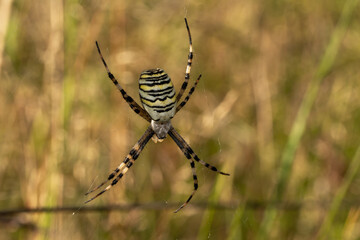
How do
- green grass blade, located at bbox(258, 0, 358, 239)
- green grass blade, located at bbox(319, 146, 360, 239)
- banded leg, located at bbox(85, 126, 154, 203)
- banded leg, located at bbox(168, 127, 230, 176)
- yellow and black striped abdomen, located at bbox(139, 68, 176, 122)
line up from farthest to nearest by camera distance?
1. banded leg, located at bbox(168, 127, 230, 176)
2. banded leg, located at bbox(85, 126, 154, 203)
3. green grass blade, located at bbox(258, 0, 358, 239)
4. green grass blade, located at bbox(319, 146, 360, 239)
5. yellow and black striped abdomen, located at bbox(139, 68, 176, 122)

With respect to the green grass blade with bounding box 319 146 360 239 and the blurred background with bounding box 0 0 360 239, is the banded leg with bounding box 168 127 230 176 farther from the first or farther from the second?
the green grass blade with bounding box 319 146 360 239

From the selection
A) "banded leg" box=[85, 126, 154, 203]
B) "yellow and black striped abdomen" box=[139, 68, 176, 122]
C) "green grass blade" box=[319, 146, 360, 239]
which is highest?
"yellow and black striped abdomen" box=[139, 68, 176, 122]

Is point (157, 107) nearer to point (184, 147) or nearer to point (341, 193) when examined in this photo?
point (184, 147)

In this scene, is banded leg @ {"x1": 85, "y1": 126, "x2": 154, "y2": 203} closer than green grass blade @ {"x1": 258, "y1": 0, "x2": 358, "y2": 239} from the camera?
No

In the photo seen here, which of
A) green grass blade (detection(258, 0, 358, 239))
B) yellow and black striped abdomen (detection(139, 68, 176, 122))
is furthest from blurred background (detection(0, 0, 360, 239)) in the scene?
yellow and black striped abdomen (detection(139, 68, 176, 122))

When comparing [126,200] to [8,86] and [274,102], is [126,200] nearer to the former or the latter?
[8,86]

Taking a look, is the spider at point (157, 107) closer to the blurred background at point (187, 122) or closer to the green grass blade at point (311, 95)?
the blurred background at point (187, 122)

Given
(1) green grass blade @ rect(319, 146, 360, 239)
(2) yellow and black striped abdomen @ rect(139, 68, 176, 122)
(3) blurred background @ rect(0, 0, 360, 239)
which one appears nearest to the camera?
(2) yellow and black striped abdomen @ rect(139, 68, 176, 122)
